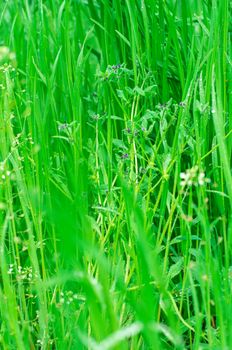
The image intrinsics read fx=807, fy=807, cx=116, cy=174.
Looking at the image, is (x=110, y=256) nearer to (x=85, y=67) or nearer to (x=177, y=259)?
(x=177, y=259)

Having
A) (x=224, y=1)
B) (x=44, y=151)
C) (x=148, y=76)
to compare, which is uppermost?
(x=224, y=1)

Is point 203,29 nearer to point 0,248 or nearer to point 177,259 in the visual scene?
point 177,259

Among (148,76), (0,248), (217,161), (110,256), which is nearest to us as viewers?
(0,248)

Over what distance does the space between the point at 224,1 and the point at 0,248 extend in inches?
38.3

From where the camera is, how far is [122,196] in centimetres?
197

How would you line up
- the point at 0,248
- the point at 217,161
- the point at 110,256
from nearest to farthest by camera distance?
the point at 0,248, the point at 110,256, the point at 217,161

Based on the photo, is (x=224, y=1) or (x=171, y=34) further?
(x=171, y=34)

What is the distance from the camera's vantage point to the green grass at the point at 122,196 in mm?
1558

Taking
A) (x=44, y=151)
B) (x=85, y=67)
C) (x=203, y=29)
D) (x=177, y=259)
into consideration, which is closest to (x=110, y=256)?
(x=177, y=259)

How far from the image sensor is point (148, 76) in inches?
90.9

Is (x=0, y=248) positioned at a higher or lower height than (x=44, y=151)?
lower

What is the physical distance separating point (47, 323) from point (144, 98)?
2.93ft

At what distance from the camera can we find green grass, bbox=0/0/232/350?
1558 mm

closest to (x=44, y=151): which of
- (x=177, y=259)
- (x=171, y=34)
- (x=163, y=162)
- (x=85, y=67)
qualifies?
(x=163, y=162)
